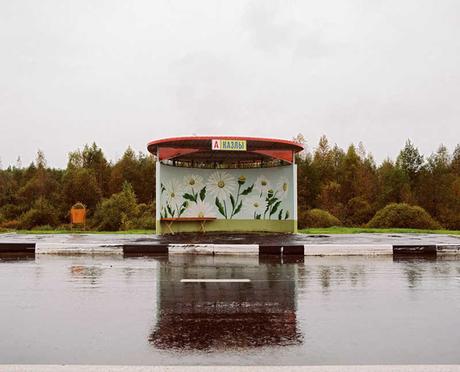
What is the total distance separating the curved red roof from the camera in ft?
66.1

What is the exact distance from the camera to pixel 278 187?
23500 millimetres

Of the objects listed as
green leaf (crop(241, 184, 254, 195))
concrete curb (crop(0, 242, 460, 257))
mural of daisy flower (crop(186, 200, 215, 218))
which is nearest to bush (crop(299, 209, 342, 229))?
green leaf (crop(241, 184, 254, 195))

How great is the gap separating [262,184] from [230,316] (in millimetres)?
18375

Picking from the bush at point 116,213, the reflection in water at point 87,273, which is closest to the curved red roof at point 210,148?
the reflection in water at point 87,273

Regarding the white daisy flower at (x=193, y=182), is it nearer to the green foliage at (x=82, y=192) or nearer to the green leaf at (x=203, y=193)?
the green leaf at (x=203, y=193)

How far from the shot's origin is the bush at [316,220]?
30.7m

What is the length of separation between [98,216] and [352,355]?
123ft

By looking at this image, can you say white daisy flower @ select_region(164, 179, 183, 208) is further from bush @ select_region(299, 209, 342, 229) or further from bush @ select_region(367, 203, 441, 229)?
bush @ select_region(367, 203, 441, 229)

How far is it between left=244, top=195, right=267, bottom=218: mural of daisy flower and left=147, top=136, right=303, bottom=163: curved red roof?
7.21 ft

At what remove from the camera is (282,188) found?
76.7 feet

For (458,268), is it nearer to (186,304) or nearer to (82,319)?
(186,304)

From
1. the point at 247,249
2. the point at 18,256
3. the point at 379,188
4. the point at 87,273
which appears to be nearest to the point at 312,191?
the point at 379,188

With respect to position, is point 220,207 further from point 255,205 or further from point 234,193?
point 255,205

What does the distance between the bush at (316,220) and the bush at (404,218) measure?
11.4 feet
